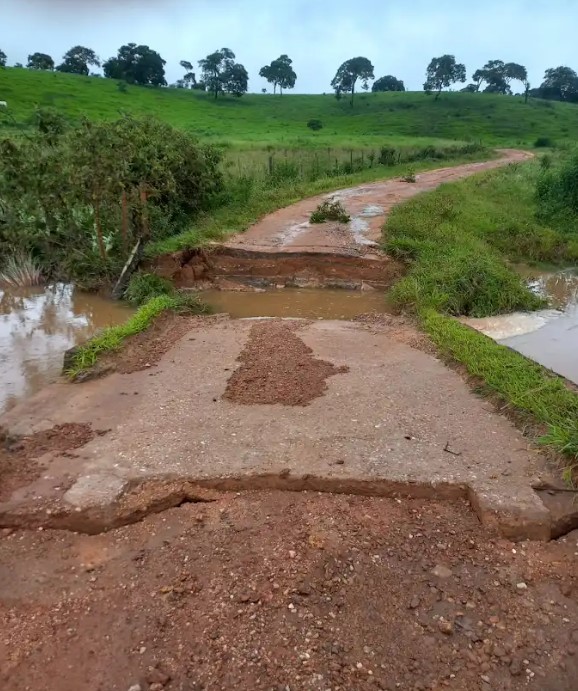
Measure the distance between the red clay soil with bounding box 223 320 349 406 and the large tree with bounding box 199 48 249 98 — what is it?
5564 cm

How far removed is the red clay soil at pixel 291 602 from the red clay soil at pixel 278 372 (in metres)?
1.50

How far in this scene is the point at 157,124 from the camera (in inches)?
510

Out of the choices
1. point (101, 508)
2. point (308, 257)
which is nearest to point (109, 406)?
point (101, 508)

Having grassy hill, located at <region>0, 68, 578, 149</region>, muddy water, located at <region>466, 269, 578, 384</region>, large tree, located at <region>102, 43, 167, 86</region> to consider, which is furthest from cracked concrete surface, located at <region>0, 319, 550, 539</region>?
large tree, located at <region>102, 43, 167, 86</region>

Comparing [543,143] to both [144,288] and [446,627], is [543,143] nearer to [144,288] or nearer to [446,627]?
[144,288]

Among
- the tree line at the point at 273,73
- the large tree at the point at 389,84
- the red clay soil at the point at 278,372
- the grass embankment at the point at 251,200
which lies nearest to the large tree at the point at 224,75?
the tree line at the point at 273,73

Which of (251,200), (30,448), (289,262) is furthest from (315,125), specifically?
(30,448)

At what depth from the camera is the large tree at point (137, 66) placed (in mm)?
49438

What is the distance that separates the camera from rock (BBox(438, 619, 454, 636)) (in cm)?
290

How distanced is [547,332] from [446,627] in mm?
5795

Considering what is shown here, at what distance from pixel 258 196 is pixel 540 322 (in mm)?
9182

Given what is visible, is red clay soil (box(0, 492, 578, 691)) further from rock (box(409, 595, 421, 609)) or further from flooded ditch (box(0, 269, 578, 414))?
flooded ditch (box(0, 269, 578, 414))

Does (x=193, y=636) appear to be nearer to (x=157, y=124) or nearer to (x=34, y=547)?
(x=34, y=547)

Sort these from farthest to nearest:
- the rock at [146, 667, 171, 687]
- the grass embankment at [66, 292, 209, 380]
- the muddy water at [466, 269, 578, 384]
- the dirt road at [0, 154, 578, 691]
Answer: the muddy water at [466, 269, 578, 384]
the grass embankment at [66, 292, 209, 380]
the dirt road at [0, 154, 578, 691]
the rock at [146, 667, 171, 687]
